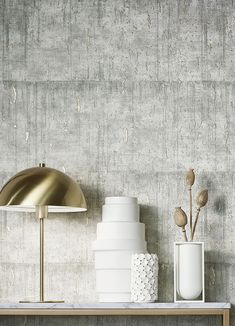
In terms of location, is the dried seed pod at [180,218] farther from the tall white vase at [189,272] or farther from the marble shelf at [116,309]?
the marble shelf at [116,309]

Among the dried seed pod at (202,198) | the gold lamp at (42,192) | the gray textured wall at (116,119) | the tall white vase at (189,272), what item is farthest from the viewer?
the gray textured wall at (116,119)

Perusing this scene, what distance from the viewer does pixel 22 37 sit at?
4.26m

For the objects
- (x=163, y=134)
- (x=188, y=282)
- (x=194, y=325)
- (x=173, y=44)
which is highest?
(x=173, y=44)

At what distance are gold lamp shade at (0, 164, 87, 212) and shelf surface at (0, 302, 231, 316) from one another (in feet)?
1.63

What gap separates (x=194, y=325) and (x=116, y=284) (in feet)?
1.73

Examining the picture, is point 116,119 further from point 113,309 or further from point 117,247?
point 113,309

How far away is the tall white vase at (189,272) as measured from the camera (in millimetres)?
3850

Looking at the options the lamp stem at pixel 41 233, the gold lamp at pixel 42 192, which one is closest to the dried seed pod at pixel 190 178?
the gold lamp at pixel 42 192

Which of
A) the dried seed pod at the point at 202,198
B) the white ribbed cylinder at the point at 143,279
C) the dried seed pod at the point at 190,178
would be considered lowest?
the white ribbed cylinder at the point at 143,279

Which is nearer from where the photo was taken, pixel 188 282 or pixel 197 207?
pixel 188 282

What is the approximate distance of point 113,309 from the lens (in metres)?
3.73

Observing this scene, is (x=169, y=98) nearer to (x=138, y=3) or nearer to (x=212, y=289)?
(x=138, y=3)

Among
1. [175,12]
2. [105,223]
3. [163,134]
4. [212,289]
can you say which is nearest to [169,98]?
[163,134]

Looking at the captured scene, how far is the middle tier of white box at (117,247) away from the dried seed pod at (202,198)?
33 cm
